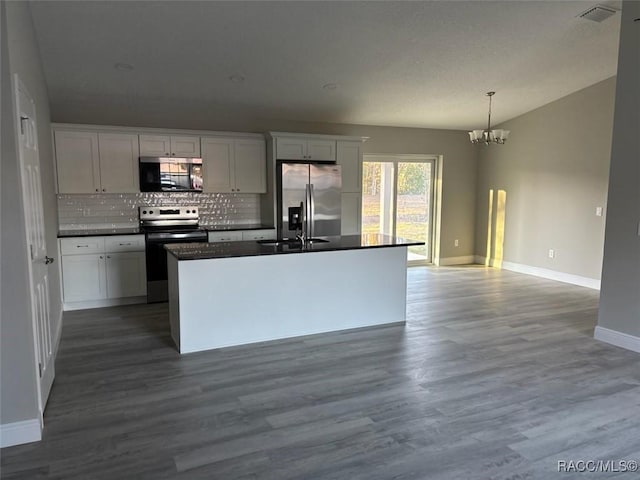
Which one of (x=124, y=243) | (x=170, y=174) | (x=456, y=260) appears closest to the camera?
(x=124, y=243)

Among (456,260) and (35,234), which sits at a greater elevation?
(35,234)

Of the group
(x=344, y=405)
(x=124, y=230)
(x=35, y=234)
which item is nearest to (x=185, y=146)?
(x=124, y=230)

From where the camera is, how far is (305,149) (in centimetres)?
631

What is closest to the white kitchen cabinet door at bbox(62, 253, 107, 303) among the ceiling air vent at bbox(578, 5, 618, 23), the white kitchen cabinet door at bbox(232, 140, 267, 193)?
the white kitchen cabinet door at bbox(232, 140, 267, 193)

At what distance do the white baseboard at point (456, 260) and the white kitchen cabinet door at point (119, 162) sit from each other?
5.31 metres

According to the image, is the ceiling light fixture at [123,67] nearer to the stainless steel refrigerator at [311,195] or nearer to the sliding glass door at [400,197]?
the stainless steel refrigerator at [311,195]

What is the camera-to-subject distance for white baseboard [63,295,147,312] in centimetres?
514

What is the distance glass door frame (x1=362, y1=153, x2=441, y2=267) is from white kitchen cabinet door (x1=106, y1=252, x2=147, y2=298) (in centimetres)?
397

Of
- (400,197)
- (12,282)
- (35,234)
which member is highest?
(400,197)

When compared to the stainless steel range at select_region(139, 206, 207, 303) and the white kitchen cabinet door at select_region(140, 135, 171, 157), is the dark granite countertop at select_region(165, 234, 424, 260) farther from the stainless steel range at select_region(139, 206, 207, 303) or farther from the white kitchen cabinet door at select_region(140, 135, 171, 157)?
the white kitchen cabinet door at select_region(140, 135, 171, 157)

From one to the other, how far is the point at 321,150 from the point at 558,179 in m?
3.64

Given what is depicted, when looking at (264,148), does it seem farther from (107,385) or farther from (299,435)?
(299,435)

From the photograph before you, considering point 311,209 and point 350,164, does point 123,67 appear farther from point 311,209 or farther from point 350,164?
point 350,164

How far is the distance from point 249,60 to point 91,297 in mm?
3282
